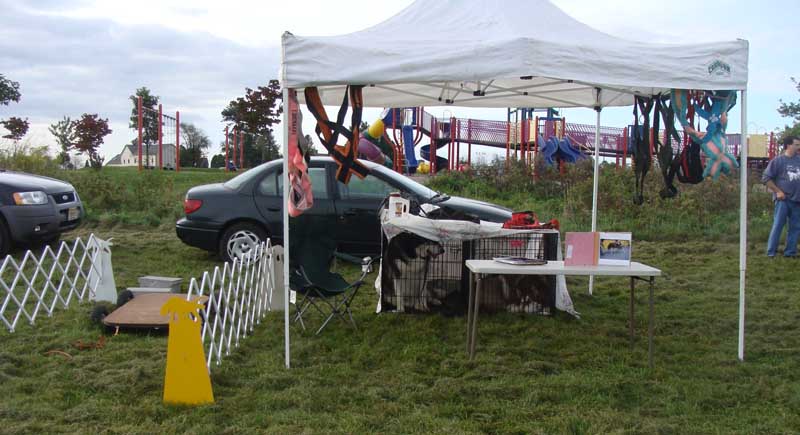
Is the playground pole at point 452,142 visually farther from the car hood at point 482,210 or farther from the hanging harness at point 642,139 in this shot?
the hanging harness at point 642,139

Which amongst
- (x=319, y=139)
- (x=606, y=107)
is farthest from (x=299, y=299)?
(x=606, y=107)

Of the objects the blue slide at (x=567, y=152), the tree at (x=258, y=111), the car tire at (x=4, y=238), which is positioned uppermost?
the tree at (x=258, y=111)

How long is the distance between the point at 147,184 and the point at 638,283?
954 centimetres

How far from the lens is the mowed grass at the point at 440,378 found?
3.33 meters

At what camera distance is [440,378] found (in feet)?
13.0

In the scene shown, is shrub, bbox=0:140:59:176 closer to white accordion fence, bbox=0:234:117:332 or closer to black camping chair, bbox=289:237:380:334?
white accordion fence, bbox=0:234:117:332

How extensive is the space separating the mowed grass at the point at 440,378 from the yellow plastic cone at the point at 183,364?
93 mm

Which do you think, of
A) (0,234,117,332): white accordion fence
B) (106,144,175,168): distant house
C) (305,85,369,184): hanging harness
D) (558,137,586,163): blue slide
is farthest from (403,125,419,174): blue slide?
(305,85,369,184): hanging harness

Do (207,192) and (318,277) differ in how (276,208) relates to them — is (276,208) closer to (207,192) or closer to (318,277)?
(207,192)

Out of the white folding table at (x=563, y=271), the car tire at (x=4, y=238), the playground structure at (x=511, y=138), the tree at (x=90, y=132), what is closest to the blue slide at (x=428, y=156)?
the playground structure at (x=511, y=138)

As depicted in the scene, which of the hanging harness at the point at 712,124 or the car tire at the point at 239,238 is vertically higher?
the hanging harness at the point at 712,124

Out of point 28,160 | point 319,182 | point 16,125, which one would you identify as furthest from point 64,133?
point 319,182

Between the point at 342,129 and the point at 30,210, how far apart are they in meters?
5.48

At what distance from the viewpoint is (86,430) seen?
10.5 feet
